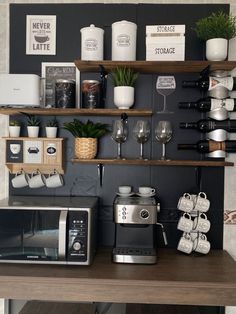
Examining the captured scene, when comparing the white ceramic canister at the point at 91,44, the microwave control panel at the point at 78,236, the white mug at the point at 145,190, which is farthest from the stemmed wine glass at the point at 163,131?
the microwave control panel at the point at 78,236

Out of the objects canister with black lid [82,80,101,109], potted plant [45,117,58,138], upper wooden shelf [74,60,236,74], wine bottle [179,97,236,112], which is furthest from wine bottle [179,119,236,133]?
potted plant [45,117,58,138]

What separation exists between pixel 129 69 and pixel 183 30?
0.45 meters

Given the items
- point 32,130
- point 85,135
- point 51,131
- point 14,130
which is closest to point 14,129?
point 14,130

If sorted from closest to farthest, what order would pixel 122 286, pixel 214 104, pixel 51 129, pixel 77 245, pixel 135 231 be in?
pixel 122 286, pixel 77 245, pixel 135 231, pixel 214 104, pixel 51 129

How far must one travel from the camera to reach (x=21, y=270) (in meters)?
1.63

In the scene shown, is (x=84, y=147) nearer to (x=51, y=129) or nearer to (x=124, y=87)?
(x=51, y=129)

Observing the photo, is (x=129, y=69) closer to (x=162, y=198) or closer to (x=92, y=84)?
(x=92, y=84)

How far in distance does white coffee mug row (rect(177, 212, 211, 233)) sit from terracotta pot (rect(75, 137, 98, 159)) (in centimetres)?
64

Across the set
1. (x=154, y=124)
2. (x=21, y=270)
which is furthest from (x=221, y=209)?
(x=21, y=270)

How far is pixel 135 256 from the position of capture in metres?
1.73

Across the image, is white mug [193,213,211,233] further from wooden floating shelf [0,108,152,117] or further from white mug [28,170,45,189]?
white mug [28,170,45,189]

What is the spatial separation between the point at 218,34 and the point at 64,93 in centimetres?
91

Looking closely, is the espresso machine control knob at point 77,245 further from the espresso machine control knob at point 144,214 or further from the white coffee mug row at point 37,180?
the white coffee mug row at point 37,180

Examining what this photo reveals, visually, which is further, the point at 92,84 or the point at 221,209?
the point at 221,209
